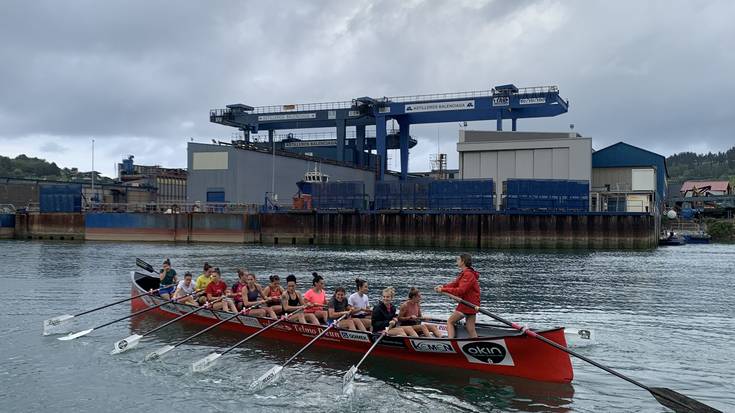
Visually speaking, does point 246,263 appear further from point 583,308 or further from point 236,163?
point 236,163

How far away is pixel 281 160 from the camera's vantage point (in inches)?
3076

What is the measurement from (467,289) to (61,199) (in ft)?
235

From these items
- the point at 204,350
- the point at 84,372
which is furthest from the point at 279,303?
the point at 84,372

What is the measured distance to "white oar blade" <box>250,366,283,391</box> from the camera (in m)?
14.0

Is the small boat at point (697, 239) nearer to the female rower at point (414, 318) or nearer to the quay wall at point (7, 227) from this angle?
the female rower at point (414, 318)

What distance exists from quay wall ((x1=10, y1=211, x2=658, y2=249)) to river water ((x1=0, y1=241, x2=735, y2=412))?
77.0 ft

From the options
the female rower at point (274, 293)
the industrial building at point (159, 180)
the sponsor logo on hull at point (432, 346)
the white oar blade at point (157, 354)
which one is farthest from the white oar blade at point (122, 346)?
the industrial building at point (159, 180)

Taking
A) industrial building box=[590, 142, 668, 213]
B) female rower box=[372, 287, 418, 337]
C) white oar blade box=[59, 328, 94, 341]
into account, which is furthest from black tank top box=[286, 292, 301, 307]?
industrial building box=[590, 142, 668, 213]

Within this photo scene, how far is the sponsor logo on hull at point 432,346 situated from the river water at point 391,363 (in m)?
0.57

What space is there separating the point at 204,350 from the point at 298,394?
5002mm

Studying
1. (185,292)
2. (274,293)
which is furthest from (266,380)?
(185,292)

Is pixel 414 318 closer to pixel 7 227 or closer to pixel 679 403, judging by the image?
pixel 679 403

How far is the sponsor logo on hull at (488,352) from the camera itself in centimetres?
1402

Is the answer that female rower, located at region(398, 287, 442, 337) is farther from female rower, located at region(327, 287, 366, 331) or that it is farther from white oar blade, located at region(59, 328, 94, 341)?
white oar blade, located at region(59, 328, 94, 341)
